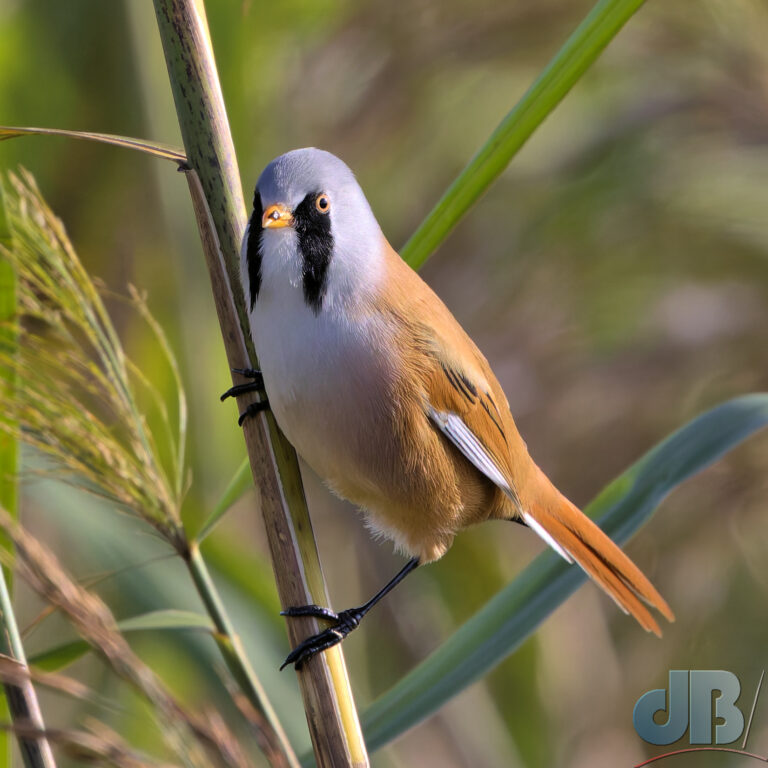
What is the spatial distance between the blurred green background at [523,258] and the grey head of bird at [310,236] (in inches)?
27.8

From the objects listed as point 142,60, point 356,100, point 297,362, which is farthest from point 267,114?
point 297,362

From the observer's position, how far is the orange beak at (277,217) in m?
1.25

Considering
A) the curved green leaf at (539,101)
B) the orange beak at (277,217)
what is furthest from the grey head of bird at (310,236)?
the curved green leaf at (539,101)

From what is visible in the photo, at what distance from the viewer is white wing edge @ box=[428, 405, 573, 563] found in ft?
5.12

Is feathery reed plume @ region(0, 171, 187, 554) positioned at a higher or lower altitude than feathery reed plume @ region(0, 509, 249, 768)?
higher

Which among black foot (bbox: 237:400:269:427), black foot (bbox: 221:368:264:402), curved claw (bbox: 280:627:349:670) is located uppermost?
black foot (bbox: 221:368:264:402)

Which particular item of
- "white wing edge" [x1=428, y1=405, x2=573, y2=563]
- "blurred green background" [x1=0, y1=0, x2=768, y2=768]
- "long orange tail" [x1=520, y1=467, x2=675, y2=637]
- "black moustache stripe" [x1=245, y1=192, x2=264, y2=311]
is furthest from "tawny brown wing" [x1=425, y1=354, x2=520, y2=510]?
"blurred green background" [x1=0, y1=0, x2=768, y2=768]

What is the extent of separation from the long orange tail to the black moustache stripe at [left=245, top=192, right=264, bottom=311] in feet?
2.22

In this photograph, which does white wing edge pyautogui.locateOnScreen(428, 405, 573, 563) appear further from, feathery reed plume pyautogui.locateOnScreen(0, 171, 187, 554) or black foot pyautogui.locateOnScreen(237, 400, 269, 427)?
feathery reed plume pyautogui.locateOnScreen(0, 171, 187, 554)

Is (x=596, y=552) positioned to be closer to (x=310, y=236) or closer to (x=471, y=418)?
(x=471, y=418)

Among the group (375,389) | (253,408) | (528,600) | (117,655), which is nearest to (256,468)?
(253,408)

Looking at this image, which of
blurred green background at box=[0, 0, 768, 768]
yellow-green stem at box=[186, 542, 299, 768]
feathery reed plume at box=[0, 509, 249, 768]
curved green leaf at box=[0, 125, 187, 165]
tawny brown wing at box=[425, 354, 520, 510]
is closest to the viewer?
feathery reed plume at box=[0, 509, 249, 768]

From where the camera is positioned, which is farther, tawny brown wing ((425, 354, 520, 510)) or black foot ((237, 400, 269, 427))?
tawny brown wing ((425, 354, 520, 510))

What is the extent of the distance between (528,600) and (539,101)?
692 mm
